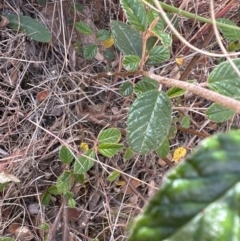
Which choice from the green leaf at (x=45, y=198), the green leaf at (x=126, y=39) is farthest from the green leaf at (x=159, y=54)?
the green leaf at (x=45, y=198)

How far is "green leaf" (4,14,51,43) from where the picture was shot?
1.31m

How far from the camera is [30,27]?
1.33 m

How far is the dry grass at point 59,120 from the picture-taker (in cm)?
135

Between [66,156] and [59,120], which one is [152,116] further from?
[59,120]

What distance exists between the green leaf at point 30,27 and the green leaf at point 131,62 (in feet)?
1.38

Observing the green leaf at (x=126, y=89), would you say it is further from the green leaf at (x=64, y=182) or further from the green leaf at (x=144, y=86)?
the green leaf at (x=64, y=182)

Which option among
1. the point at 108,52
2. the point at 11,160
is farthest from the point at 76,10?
the point at 11,160

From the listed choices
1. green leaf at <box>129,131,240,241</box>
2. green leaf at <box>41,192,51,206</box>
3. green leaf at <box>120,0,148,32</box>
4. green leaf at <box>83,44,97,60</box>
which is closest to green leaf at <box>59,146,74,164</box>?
green leaf at <box>41,192,51,206</box>

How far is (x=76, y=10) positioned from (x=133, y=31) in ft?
1.18

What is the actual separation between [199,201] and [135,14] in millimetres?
701

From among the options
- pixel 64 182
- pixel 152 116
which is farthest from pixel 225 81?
pixel 64 182

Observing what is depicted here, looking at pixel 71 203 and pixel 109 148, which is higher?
pixel 109 148

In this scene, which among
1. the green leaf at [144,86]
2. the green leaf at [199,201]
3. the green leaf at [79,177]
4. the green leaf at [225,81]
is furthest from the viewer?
the green leaf at [79,177]

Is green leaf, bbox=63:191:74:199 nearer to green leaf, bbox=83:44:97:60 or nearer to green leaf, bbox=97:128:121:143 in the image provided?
green leaf, bbox=97:128:121:143
